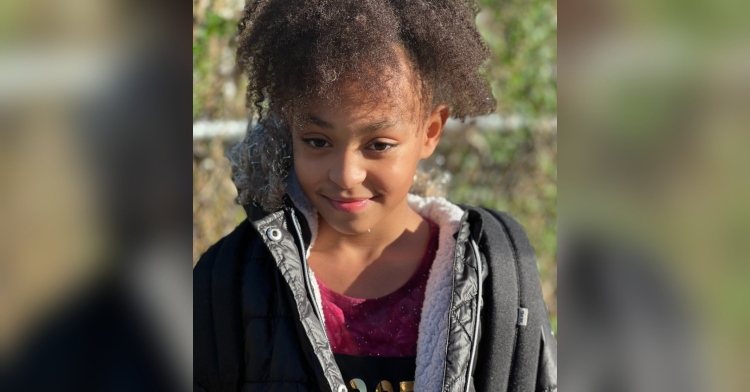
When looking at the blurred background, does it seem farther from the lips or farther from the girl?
the lips

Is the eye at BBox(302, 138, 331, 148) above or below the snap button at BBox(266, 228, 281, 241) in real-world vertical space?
above

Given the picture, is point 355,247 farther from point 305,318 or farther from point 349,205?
point 305,318

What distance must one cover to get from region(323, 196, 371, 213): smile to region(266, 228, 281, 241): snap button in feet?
0.52

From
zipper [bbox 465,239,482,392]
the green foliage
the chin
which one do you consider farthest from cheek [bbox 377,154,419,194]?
the green foliage

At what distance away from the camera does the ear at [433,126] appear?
2172 mm

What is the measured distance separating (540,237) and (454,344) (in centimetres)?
314

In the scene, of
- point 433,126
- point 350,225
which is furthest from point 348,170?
point 433,126

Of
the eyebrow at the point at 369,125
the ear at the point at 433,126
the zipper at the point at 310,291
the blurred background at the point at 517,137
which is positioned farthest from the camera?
the blurred background at the point at 517,137

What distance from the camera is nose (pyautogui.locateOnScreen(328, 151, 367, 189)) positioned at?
191 cm

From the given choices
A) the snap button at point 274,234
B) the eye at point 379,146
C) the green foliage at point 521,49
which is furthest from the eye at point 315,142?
A: the green foliage at point 521,49

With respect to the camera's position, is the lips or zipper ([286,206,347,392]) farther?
the lips

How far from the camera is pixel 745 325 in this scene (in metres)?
0.73

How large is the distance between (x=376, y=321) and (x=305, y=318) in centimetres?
27

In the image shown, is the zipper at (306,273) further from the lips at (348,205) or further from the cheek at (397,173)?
the cheek at (397,173)
